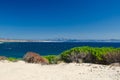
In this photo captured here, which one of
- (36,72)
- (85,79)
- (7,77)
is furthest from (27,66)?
(85,79)

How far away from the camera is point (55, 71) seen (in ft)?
43.6

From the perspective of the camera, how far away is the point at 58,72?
42.8 feet

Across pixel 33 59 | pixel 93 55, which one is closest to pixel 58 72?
pixel 33 59

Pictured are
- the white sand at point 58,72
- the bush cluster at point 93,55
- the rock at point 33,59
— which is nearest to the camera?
the white sand at point 58,72

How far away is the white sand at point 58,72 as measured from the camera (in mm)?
12000

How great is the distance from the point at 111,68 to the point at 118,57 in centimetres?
239

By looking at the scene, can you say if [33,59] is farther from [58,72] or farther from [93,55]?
[58,72]

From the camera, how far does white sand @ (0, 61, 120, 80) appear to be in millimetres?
12000

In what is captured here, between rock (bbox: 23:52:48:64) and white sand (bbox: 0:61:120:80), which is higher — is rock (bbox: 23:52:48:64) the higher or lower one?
the higher one

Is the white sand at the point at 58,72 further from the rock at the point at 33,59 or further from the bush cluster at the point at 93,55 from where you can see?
the bush cluster at the point at 93,55

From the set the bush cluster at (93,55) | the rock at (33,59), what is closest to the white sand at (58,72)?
the rock at (33,59)

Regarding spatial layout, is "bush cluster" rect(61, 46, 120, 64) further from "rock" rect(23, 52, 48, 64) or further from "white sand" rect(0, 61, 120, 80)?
"white sand" rect(0, 61, 120, 80)

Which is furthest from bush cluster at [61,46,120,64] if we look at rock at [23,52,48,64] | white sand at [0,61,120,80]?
white sand at [0,61,120,80]

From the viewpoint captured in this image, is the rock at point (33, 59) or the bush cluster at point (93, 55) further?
the rock at point (33, 59)
